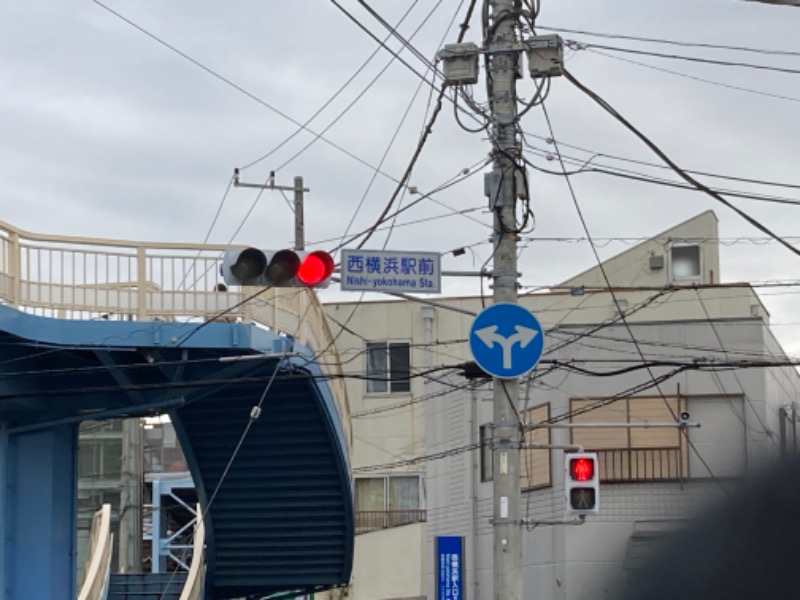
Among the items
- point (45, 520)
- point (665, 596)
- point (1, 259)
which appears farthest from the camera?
point (45, 520)

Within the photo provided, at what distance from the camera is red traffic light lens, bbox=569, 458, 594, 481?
14.2 m

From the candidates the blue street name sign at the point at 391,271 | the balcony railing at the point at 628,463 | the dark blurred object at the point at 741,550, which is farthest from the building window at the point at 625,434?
the dark blurred object at the point at 741,550

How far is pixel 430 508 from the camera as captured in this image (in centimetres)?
3172

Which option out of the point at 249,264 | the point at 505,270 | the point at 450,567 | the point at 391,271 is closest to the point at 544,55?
the point at 505,270

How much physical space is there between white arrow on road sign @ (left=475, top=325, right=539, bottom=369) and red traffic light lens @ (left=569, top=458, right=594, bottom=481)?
5.31ft

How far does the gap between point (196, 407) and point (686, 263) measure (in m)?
17.5

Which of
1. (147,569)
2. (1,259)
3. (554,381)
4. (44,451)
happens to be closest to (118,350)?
(1,259)

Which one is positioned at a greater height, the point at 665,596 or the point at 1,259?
the point at 1,259

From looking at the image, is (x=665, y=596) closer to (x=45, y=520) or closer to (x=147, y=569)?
(x=45, y=520)

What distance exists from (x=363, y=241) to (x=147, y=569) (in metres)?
29.0

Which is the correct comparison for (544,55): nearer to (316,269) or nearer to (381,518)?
(316,269)

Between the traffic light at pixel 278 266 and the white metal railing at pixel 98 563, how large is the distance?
9.75 m

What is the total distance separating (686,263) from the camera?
35312 millimetres

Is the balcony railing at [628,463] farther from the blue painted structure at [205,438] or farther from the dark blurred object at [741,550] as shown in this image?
the dark blurred object at [741,550]
